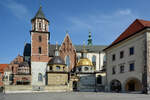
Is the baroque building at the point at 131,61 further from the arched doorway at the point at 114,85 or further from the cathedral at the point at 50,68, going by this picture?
the cathedral at the point at 50,68

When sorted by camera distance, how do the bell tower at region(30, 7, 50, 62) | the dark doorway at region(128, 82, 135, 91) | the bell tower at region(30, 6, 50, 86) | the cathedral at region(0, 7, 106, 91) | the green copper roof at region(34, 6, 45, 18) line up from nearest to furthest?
the dark doorway at region(128, 82, 135, 91) < the cathedral at region(0, 7, 106, 91) < the bell tower at region(30, 6, 50, 86) < the bell tower at region(30, 7, 50, 62) < the green copper roof at region(34, 6, 45, 18)

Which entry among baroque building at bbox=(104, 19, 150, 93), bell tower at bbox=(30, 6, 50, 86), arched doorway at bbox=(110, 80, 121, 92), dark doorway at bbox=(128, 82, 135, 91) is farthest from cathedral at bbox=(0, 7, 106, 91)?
dark doorway at bbox=(128, 82, 135, 91)

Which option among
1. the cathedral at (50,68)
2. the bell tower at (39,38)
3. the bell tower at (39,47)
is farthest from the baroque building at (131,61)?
the bell tower at (39,38)

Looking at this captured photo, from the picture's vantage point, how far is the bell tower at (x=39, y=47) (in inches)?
1706

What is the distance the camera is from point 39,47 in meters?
45.2

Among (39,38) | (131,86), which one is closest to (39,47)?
(39,38)

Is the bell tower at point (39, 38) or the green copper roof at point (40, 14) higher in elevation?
the green copper roof at point (40, 14)

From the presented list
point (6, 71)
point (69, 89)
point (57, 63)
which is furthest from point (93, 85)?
point (6, 71)

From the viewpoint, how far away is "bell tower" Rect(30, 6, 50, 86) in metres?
43.3

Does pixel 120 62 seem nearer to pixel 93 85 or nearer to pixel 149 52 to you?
pixel 149 52

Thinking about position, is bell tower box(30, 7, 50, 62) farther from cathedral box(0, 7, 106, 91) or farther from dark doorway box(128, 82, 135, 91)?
dark doorway box(128, 82, 135, 91)

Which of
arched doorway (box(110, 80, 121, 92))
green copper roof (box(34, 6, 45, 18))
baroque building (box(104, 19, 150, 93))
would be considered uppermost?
green copper roof (box(34, 6, 45, 18))

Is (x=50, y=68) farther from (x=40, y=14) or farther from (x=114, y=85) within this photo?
(x=114, y=85)

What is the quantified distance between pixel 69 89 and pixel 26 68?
1394cm
